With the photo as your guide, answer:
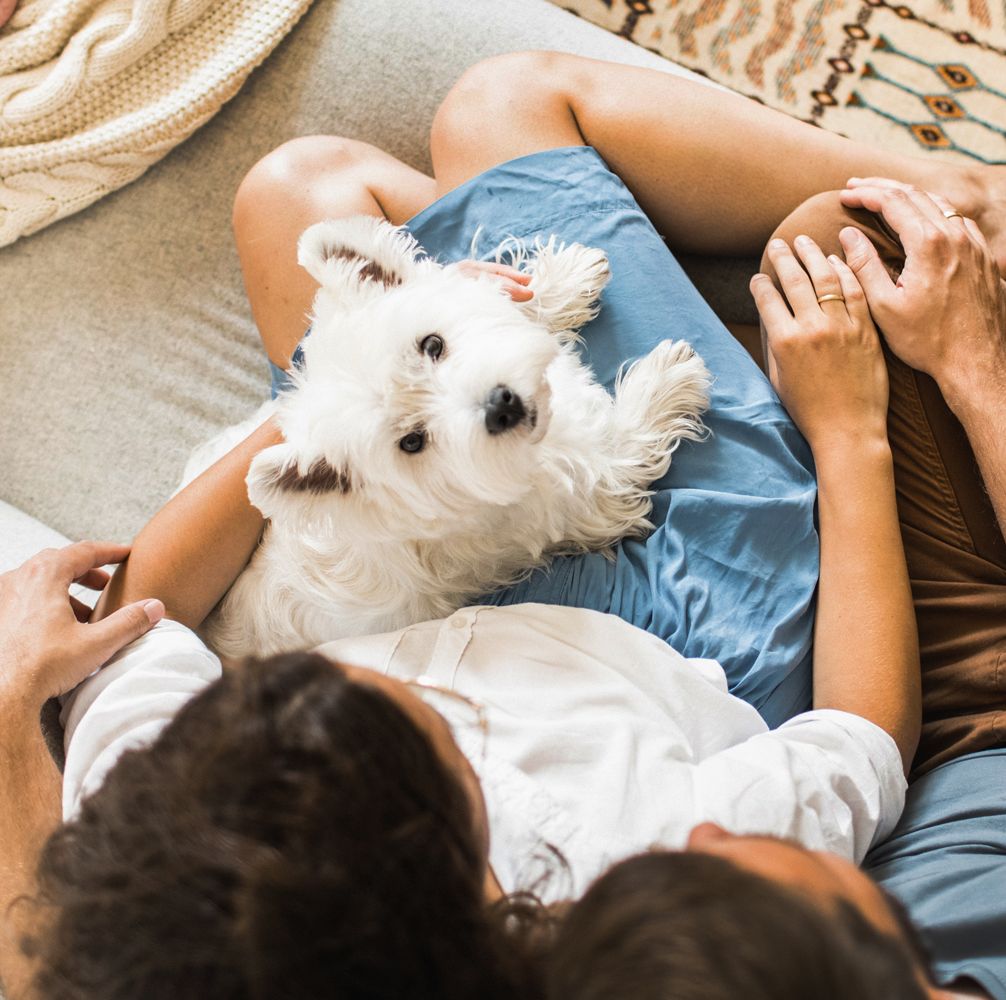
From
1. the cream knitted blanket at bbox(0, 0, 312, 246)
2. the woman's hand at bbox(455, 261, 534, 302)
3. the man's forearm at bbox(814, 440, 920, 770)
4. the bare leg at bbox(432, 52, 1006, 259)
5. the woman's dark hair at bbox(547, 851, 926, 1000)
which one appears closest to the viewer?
the woman's dark hair at bbox(547, 851, 926, 1000)

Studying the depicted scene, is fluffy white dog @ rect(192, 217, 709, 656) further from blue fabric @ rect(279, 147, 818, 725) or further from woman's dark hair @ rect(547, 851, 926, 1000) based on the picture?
woman's dark hair @ rect(547, 851, 926, 1000)

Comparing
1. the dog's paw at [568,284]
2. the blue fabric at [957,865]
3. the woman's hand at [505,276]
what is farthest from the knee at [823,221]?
the blue fabric at [957,865]

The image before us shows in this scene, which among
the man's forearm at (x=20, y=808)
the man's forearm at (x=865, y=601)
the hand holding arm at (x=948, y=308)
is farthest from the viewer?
the hand holding arm at (x=948, y=308)

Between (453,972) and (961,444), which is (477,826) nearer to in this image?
(453,972)

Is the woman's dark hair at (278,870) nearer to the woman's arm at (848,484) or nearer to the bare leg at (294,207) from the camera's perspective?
the woman's arm at (848,484)

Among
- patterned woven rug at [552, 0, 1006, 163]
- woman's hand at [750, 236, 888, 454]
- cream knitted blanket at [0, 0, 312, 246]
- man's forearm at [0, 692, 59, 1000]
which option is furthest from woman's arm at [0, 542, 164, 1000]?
patterned woven rug at [552, 0, 1006, 163]

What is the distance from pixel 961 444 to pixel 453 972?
1120 mm

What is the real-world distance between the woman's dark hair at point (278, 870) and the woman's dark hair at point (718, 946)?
0.35 ft

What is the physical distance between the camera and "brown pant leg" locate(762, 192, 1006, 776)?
4.16ft

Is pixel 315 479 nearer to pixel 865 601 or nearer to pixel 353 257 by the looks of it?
pixel 353 257

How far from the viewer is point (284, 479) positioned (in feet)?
4.02

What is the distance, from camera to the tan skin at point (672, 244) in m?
1.23

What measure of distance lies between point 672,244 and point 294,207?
0.72m

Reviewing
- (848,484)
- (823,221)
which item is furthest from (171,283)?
(848,484)
